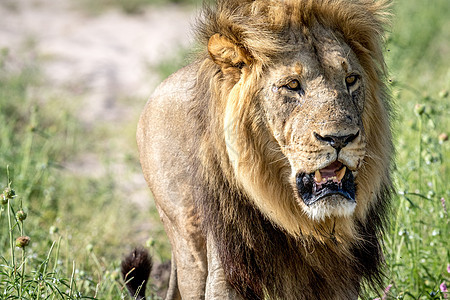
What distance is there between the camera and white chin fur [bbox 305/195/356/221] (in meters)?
2.53

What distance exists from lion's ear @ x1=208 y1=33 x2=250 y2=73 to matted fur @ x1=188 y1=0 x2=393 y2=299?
14 mm

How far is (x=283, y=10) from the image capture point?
106 inches

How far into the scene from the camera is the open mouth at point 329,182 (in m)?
2.53

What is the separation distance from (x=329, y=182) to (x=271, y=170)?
0.85ft

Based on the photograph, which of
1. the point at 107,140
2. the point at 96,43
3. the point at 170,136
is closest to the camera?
the point at 170,136

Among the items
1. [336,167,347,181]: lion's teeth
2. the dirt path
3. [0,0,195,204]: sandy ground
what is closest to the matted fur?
[336,167,347,181]: lion's teeth

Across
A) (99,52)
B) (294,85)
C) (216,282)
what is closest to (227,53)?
(294,85)

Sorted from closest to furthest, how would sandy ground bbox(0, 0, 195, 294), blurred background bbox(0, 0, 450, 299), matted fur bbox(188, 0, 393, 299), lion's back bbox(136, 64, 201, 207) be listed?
matted fur bbox(188, 0, 393, 299) < lion's back bbox(136, 64, 201, 207) < blurred background bbox(0, 0, 450, 299) < sandy ground bbox(0, 0, 195, 294)

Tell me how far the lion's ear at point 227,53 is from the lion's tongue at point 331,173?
1.65 feet

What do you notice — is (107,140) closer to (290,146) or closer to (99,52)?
(99,52)

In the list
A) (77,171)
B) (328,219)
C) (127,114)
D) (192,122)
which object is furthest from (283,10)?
(127,114)

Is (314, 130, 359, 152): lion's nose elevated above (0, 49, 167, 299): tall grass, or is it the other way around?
(314, 130, 359, 152): lion's nose

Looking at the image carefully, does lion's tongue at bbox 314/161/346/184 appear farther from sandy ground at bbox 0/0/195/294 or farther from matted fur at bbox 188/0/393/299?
sandy ground at bbox 0/0/195/294

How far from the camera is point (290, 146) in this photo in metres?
2.57
